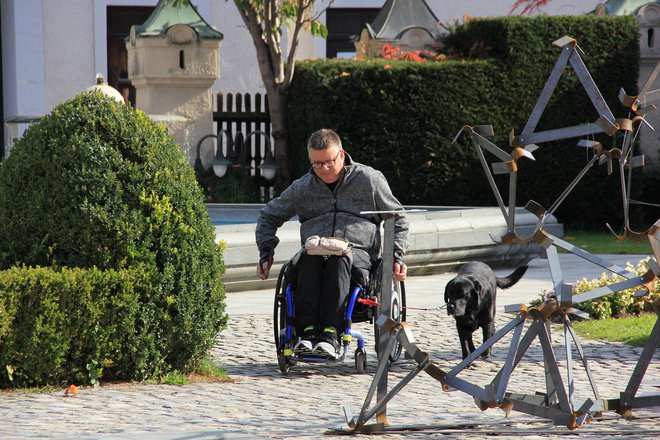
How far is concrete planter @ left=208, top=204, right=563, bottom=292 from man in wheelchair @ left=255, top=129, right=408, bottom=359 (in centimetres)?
281

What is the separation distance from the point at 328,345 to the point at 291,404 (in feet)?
2.25

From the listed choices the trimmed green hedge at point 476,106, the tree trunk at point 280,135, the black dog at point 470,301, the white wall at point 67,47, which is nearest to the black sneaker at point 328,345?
the black dog at point 470,301

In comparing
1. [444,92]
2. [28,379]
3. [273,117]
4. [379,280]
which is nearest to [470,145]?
[444,92]

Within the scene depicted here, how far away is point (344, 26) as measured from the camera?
22062mm

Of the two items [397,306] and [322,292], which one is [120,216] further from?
[397,306]

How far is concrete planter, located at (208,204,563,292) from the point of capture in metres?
9.43

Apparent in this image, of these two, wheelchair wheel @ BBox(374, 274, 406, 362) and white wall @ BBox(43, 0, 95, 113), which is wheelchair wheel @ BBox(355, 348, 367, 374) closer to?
wheelchair wheel @ BBox(374, 274, 406, 362)

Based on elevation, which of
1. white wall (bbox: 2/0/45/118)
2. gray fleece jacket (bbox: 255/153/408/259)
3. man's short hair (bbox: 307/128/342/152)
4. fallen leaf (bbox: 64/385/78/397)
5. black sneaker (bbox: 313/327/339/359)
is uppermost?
white wall (bbox: 2/0/45/118)

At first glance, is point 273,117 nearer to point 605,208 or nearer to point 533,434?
point 605,208

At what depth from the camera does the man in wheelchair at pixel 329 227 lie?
6.11 metres

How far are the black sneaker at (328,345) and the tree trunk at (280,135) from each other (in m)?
9.90

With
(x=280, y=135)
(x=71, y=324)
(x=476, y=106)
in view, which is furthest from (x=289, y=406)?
(x=280, y=135)

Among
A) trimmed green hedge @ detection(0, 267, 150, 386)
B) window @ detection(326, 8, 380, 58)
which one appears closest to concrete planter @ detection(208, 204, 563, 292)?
trimmed green hedge @ detection(0, 267, 150, 386)

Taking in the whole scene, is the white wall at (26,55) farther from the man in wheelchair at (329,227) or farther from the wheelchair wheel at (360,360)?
the wheelchair wheel at (360,360)
